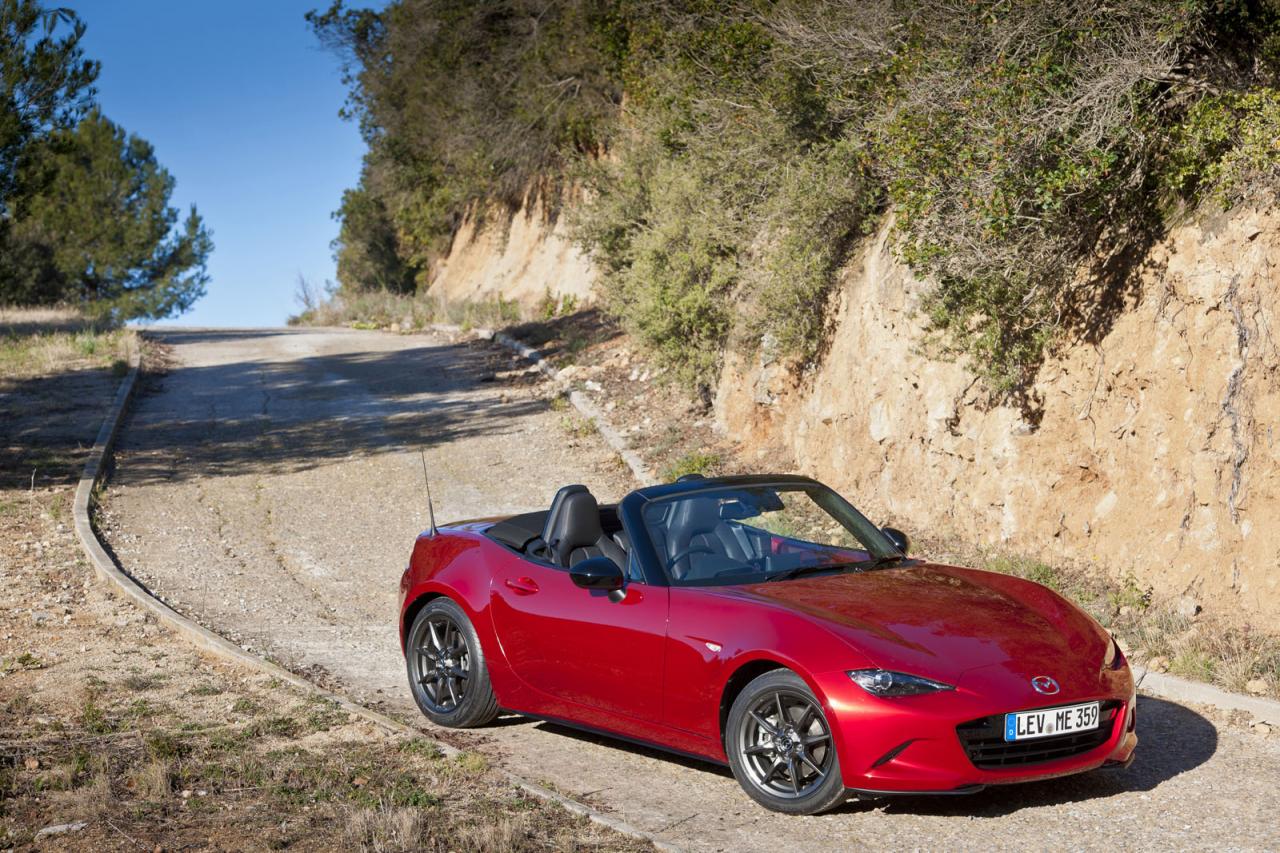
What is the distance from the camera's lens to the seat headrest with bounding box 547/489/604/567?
6.95 m

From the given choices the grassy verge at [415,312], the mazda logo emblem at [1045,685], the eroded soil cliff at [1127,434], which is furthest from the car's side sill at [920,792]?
the grassy verge at [415,312]

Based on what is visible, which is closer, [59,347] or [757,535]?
[757,535]

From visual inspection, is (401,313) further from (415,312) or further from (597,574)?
(597,574)

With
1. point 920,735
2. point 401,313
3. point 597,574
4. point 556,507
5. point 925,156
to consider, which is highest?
point 401,313

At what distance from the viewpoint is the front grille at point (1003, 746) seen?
17.5ft

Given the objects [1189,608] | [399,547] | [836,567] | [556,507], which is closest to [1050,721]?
[836,567]

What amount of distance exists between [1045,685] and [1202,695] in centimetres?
258

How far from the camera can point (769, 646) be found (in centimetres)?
564

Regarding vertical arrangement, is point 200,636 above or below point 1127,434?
below

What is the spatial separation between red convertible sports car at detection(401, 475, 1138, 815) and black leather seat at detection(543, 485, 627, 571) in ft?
0.04

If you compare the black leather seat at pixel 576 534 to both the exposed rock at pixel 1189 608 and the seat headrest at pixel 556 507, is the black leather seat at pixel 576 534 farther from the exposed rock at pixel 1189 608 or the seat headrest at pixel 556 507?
the exposed rock at pixel 1189 608

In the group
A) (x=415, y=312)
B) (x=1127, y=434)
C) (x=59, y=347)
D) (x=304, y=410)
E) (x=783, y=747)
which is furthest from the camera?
(x=415, y=312)

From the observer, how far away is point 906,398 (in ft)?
40.1

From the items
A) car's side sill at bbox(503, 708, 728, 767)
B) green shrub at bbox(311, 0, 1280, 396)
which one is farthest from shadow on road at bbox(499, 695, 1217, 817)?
green shrub at bbox(311, 0, 1280, 396)
